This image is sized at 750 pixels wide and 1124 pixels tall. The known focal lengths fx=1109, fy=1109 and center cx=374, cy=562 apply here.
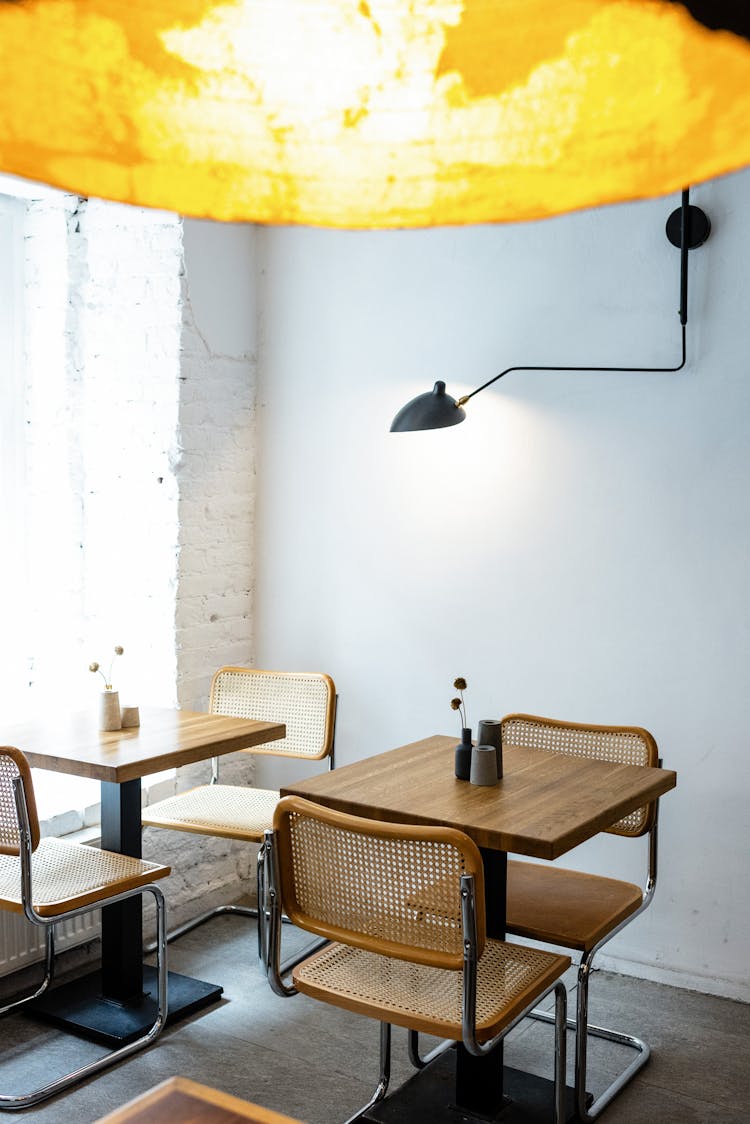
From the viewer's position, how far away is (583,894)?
2.70 meters

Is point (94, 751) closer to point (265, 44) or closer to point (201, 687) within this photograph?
point (201, 687)

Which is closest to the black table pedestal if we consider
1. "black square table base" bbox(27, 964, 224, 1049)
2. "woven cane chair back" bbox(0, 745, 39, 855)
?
"black square table base" bbox(27, 964, 224, 1049)

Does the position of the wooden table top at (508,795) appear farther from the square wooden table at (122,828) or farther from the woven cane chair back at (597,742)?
the square wooden table at (122,828)

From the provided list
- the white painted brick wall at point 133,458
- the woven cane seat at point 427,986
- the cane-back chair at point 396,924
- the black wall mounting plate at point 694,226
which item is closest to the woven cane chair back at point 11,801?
the cane-back chair at point 396,924

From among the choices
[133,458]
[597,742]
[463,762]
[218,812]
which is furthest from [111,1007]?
[133,458]

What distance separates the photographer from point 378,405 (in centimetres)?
376

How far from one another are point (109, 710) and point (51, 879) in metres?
0.52

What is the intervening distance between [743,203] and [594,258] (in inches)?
17.6

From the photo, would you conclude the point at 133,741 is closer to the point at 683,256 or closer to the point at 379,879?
the point at 379,879

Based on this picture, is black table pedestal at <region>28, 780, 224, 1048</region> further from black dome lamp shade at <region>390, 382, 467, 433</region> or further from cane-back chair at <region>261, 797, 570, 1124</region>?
black dome lamp shade at <region>390, 382, 467, 433</region>

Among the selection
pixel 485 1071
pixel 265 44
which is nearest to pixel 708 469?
pixel 485 1071

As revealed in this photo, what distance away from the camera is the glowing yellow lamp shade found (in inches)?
25.8

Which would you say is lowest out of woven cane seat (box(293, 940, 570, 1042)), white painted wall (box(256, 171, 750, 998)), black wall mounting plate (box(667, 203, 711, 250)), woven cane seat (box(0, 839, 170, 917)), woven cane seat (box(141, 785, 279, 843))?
woven cane seat (box(293, 940, 570, 1042))

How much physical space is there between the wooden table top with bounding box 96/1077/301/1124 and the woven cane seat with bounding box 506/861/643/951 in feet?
4.26
